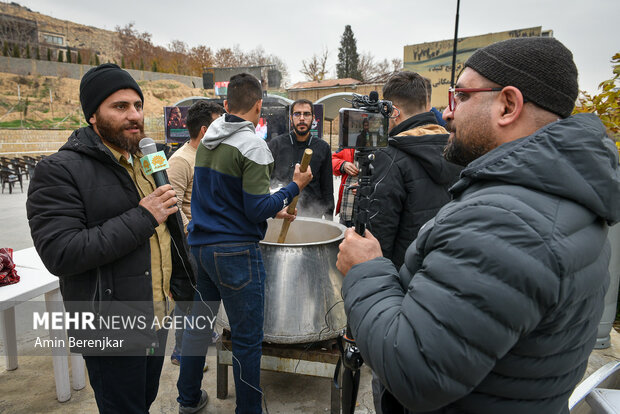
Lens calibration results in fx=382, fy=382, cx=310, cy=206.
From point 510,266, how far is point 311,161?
377 cm

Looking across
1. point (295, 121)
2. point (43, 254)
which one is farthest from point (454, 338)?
point (295, 121)

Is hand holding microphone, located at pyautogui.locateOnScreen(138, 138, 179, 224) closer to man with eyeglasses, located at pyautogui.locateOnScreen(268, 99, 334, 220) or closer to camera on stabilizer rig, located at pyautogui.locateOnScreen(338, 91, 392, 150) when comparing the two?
camera on stabilizer rig, located at pyautogui.locateOnScreen(338, 91, 392, 150)

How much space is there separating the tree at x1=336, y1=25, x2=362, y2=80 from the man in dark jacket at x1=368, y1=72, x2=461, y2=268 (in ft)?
172

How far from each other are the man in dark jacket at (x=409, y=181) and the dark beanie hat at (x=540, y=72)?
1.36 m

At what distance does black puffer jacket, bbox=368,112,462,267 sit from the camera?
7.89 ft

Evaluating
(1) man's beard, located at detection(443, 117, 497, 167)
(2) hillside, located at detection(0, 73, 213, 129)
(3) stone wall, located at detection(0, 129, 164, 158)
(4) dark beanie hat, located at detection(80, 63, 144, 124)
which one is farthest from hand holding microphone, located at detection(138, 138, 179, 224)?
(2) hillside, located at detection(0, 73, 213, 129)

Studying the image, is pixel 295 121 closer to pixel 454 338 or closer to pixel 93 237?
pixel 93 237

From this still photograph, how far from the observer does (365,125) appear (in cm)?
170

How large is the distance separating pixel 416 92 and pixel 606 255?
176 cm

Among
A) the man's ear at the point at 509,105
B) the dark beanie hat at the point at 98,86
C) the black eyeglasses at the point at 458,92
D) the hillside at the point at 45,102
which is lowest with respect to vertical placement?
the man's ear at the point at 509,105

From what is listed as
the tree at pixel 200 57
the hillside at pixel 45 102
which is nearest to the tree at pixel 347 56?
the tree at pixel 200 57

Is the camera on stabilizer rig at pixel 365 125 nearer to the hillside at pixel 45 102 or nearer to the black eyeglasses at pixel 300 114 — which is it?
the black eyeglasses at pixel 300 114

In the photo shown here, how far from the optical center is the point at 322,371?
102 inches

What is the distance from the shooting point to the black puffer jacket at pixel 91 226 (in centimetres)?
160
